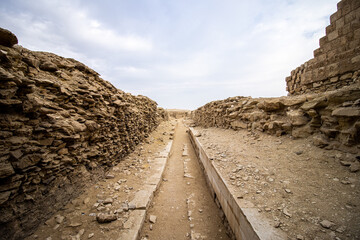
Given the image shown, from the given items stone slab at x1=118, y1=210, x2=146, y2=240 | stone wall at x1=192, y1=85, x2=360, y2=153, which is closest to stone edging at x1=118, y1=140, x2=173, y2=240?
stone slab at x1=118, y1=210, x2=146, y2=240

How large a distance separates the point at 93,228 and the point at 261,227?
10.0ft

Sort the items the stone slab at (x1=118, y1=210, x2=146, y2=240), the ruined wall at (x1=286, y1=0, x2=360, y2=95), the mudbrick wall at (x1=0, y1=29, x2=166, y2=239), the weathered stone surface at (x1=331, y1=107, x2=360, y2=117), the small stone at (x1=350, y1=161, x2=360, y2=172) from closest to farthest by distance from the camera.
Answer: the mudbrick wall at (x1=0, y1=29, x2=166, y2=239) → the small stone at (x1=350, y1=161, x2=360, y2=172) → the stone slab at (x1=118, y1=210, x2=146, y2=240) → the weathered stone surface at (x1=331, y1=107, x2=360, y2=117) → the ruined wall at (x1=286, y1=0, x2=360, y2=95)

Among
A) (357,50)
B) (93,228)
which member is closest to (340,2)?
(357,50)

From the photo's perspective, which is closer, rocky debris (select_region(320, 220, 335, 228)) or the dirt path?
rocky debris (select_region(320, 220, 335, 228))

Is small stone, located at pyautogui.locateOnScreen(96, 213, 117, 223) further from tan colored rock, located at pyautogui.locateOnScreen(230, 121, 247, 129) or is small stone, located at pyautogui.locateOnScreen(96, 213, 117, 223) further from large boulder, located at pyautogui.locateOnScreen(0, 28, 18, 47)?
tan colored rock, located at pyautogui.locateOnScreen(230, 121, 247, 129)

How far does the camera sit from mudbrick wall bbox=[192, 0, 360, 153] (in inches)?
119

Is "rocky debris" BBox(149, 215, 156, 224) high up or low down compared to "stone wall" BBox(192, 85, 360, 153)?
down

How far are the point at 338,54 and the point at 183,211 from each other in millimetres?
7178

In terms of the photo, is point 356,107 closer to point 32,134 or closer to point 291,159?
point 291,159

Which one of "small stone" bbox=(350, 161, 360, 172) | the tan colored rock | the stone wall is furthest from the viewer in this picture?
the tan colored rock

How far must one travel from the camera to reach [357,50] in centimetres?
420

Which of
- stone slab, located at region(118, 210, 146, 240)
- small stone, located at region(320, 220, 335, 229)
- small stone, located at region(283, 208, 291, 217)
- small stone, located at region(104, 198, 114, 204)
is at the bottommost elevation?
stone slab, located at region(118, 210, 146, 240)

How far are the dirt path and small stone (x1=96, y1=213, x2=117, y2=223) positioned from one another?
2.41 feet

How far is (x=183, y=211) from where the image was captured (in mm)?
3877
